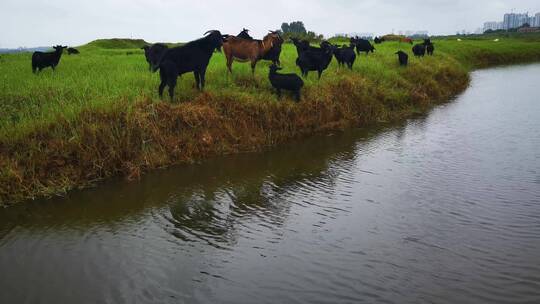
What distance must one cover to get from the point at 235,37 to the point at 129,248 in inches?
327

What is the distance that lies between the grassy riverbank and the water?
58 cm

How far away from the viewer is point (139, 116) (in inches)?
348

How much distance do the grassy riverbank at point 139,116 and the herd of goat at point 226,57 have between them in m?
0.41

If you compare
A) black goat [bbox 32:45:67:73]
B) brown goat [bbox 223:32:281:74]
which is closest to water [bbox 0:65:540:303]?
brown goat [bbox 223:32:281:74]

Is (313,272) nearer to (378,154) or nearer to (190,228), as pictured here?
(190,228)

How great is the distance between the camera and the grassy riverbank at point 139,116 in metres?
7.66

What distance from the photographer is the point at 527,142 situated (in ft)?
34.4

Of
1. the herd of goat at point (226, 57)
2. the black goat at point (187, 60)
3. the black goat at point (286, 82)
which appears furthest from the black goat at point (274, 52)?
the black goat at point (187, 60)

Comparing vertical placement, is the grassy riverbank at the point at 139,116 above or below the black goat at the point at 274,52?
below

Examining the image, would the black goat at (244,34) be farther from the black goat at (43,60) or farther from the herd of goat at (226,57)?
the black goat at (43,60)

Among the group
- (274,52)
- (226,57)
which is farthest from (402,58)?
(226,57)

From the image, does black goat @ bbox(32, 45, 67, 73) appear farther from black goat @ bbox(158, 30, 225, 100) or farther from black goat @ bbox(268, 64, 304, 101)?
black goat @ bbox(268, 64, 304, 101)

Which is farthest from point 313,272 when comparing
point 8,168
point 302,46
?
point 302,46

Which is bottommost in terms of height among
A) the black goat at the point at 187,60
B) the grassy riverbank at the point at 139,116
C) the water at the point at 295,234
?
the water at the point at 295,234
